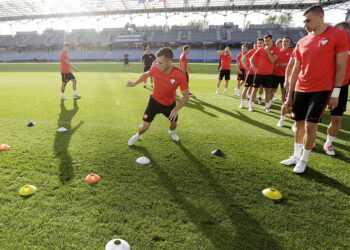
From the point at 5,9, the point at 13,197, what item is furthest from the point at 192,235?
the point at 5,9

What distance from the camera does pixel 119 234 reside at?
234cm

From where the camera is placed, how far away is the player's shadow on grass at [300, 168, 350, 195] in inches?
129

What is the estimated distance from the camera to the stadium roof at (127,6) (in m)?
45.4

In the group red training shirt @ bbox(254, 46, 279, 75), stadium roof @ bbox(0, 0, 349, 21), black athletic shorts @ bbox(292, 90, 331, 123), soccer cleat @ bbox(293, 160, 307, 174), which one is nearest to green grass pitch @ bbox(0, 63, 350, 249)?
soccer cleat @ bbox(293, 160, 307, 174)

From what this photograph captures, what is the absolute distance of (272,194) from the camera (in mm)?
3020

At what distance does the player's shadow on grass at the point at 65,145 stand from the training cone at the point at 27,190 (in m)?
0.38

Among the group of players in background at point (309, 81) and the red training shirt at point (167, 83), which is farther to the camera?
the red training shirt at point (167, 83)

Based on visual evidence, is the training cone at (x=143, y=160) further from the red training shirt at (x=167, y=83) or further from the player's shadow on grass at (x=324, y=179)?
the player's shadow on grass at (x=324, y=179)

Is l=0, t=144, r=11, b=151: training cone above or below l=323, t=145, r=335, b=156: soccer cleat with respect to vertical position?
below

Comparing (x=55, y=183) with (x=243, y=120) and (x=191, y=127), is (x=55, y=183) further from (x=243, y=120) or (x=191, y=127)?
(x=243, y=120)

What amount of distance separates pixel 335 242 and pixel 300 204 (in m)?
0.64

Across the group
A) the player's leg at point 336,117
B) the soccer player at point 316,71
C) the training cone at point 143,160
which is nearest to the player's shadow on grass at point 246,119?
the player's leg at point 336,117

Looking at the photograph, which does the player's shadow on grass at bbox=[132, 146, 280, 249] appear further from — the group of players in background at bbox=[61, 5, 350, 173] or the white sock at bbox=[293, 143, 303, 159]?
the white sock at bbox=[293, 143, 303, 159]

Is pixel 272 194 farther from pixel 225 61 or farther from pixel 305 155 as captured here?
pixel 225 61
